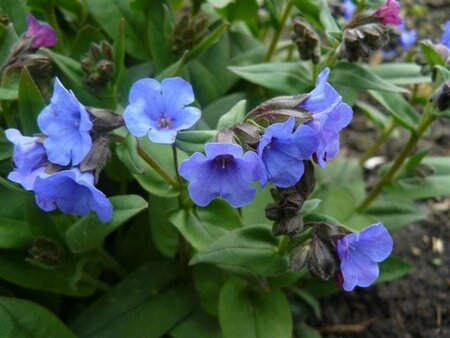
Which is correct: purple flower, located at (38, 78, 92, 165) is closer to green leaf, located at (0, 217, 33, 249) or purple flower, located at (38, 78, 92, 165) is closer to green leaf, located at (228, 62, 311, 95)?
green leaf, located at (0, 217, 33, 249)

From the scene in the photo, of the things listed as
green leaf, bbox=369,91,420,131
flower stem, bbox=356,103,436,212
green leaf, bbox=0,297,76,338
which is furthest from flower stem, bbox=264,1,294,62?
green leaf, bbox=0,297,76,338

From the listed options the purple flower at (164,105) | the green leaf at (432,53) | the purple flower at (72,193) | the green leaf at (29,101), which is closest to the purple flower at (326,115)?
the purple flower at (164,105)

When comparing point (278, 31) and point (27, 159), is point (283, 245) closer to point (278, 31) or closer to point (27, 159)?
point (27, 159)

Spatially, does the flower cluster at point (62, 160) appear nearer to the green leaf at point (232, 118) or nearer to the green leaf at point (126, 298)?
the green leaf at point (232, 118)

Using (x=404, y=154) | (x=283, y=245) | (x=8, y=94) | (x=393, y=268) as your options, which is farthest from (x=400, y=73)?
(x=8, y=94)

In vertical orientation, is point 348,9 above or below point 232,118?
below

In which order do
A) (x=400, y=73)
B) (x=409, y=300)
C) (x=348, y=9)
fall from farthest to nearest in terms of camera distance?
1. (x=348, y=9)
2. (x=409, y=300)
3. (x=400, y=73)
